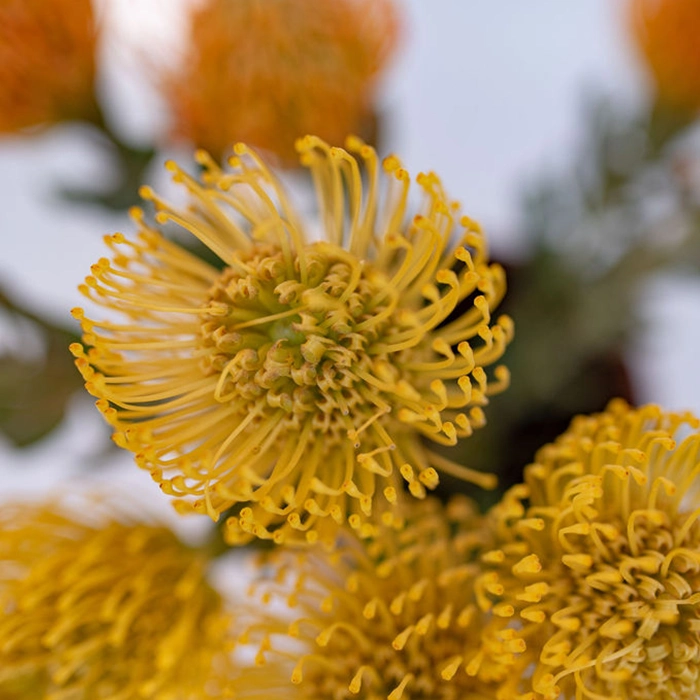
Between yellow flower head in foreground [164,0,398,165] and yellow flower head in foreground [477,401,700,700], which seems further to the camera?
yellow flower head in foreground [164,0,398,165]

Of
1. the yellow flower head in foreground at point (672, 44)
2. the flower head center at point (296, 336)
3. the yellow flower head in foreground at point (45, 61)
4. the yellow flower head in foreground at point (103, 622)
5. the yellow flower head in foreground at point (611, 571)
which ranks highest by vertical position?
the yellow flower head in foreground at point (672, 44)

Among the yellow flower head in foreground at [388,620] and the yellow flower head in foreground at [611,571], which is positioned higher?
the yellow flower head in foreground at [611,571]

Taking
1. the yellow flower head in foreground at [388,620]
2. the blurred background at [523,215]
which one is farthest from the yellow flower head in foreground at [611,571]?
the blurred background at [523,215]

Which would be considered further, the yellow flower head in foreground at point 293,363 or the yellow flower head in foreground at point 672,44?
the yellow flower head in foreground at point 672,44

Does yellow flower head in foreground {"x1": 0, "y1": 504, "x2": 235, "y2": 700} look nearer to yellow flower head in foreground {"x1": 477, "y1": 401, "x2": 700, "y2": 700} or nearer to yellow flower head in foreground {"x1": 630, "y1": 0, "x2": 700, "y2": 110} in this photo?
yellow flower head in foreground {"x1": 477, "y1": 401, "x2": 700, "y2": 700}

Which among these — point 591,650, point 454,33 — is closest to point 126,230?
Answer: point 591,650

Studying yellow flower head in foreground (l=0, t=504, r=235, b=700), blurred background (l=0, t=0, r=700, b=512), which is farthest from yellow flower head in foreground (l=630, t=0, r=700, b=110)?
yellow flower head in foreground (l=0, t=504, r=235, b=700)

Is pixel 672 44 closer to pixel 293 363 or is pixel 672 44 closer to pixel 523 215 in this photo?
pixel 523 215

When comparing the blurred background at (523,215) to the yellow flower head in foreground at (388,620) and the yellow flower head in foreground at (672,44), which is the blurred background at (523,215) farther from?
the yellow flower head in foreground at (388,620)
